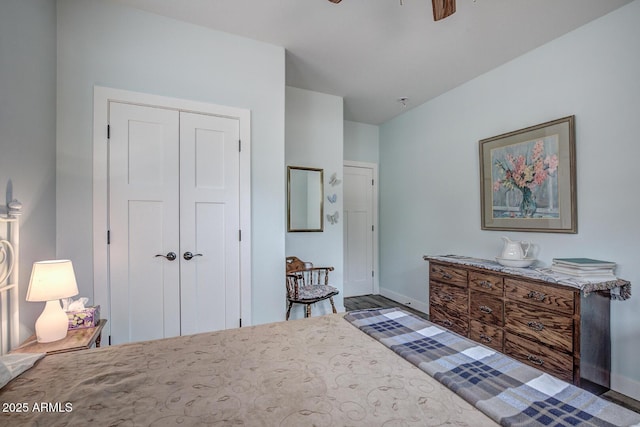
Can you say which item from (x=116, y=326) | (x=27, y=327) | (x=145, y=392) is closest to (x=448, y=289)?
(x=145, y=392)

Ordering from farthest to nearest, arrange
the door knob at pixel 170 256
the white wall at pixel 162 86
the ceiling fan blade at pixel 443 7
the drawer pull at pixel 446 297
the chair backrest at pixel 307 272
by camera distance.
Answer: the chair backrest at pixel 307 272
the drawer pull at pixel 446 297
the door knob at pixel 170 256
the white wall at pixel 162 86
the ceiling fan blade at pixel 443 7

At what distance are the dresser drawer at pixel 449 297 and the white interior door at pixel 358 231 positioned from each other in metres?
1.61

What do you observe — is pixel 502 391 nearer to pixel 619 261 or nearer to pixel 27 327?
pixel 619 261

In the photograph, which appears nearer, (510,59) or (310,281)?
(510,59)

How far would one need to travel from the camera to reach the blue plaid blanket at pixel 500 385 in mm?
820

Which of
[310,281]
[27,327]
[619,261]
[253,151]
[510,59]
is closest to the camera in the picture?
[27,327]

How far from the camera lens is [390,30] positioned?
7.75 ft

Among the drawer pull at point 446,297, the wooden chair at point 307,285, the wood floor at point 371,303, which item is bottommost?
the wood floor at point 371,303

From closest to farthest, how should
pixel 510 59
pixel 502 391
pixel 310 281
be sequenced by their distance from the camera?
pixel 502 391
pixel 510 59
pixel 310 281

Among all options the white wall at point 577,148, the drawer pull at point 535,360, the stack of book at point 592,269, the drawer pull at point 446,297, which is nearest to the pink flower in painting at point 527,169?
the white wall at point 577,148

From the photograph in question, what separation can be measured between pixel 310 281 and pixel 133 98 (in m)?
2.52

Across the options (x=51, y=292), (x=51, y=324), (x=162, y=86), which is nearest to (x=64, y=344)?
(x=51, y=324)

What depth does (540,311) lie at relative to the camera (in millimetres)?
2098

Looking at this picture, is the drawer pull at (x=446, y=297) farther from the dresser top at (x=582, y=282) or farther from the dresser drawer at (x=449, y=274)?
the dresser top at (x=582, y=282)
